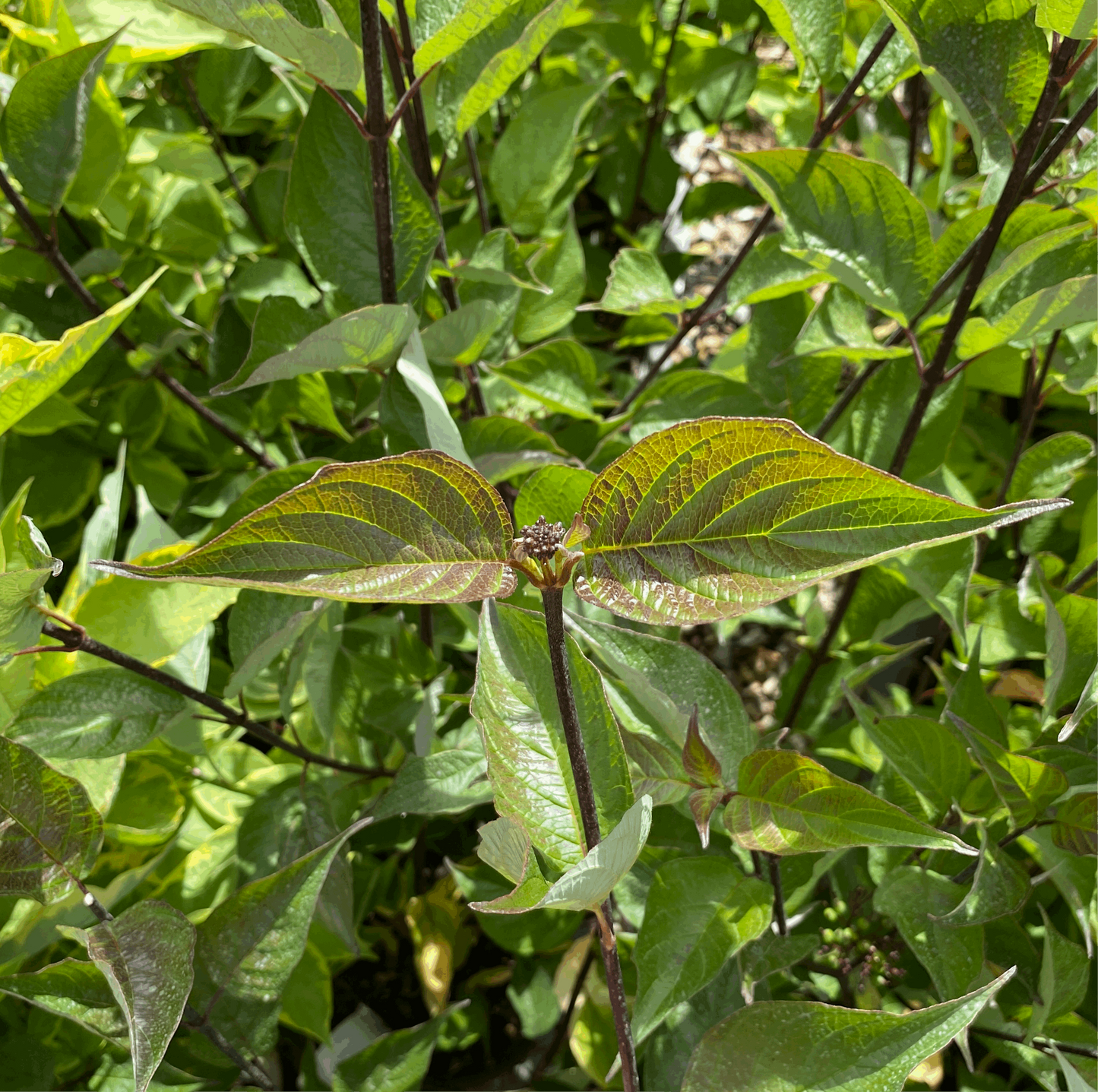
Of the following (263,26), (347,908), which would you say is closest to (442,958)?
(347,908)

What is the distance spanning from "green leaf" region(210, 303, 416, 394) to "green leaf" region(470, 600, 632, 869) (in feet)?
0.67

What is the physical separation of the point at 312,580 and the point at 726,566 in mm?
159

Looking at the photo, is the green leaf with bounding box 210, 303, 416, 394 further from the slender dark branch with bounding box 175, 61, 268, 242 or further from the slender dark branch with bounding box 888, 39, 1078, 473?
the slender dark branch with bounding box 175, 61, 268, 242

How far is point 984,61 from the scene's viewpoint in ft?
1.87

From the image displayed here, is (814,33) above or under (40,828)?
above

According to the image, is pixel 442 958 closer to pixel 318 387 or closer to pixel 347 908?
pixel 347 908

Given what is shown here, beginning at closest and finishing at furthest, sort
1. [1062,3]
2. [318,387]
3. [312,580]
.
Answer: [312,580] → [1062,3] → [318,387]

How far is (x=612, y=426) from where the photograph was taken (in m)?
0.88

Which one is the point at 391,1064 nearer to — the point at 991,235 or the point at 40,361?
the point at 40,361

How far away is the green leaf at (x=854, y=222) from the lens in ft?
2.06

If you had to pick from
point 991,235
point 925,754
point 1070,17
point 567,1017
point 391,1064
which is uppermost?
point 1070,17

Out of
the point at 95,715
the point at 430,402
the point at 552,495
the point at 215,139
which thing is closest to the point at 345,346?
the point at 430,402

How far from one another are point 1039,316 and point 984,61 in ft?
0.53

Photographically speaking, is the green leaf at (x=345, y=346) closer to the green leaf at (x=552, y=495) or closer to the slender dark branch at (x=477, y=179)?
the green leaf at (x=552, y=495)
